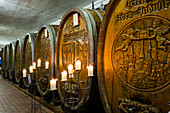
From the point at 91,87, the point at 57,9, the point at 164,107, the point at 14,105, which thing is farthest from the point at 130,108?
the point at 57,9

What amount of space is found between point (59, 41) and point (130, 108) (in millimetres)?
2270

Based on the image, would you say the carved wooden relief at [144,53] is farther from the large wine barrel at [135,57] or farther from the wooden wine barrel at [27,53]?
the wooden wine barrel at [27,53]

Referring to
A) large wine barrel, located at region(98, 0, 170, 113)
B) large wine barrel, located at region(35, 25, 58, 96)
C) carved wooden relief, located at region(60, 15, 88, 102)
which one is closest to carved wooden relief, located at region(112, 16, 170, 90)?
large wine barrel, located at region(98, 0, 170, 113)

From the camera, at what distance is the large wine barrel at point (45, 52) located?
12.2 feet

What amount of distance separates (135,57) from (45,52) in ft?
10.1

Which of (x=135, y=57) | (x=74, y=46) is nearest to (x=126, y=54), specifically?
(x=135, y=57)

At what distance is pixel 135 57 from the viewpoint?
1645 mm

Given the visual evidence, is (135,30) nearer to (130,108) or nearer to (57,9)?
(130,108)

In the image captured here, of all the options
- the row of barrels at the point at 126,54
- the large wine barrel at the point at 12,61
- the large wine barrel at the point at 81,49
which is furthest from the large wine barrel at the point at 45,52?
the large wine barrel at the point at 12,61

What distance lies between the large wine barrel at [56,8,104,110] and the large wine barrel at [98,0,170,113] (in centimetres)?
30

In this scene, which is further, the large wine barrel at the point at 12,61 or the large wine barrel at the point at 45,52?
the large wine barrel at the point at 12,61

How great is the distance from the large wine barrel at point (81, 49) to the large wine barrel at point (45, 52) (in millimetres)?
483

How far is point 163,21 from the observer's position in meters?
1.41

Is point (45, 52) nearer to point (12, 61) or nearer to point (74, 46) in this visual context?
point (74, 46)
